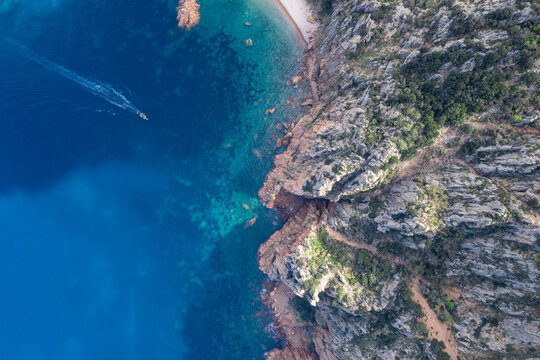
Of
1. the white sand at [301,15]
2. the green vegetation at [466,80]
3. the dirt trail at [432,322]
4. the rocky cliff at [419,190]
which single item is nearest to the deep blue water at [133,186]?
the white sand at [301,15]

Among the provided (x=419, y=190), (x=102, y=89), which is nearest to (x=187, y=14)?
(x=102, y=89)

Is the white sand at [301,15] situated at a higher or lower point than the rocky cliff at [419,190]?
higher

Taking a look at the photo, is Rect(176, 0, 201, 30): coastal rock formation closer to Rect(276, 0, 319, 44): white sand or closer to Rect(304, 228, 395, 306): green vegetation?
Rect(276, 0, 319, 44): white sand

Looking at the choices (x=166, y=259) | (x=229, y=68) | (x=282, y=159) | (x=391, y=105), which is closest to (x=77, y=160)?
(x=166, y=259)

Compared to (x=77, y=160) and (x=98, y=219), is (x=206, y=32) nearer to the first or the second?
(x=77, y=160)

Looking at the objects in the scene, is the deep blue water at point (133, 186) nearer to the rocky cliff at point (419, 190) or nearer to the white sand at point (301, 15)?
the white sand at point (301, 15)

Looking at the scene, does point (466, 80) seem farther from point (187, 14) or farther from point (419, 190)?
point (187, 14)

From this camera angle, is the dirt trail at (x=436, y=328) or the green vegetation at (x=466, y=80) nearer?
the green vegetation at (x=466, y=80)
